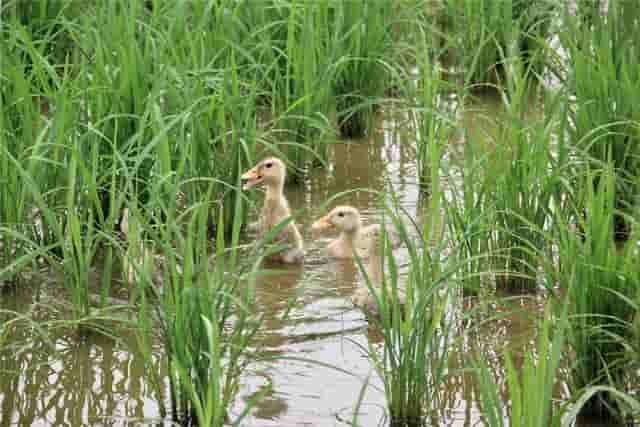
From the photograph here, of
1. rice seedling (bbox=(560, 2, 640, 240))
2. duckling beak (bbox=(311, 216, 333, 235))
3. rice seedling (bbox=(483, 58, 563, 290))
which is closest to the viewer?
Answer: rice seedling (bbox=(483, 58, 563, 290))

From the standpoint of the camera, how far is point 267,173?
7062 mm

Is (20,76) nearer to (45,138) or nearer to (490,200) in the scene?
(45,138)

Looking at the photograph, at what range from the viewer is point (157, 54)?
6.77m

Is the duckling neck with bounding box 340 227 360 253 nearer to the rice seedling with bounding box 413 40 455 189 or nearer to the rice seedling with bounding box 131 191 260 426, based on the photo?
the rice seedling with bounding box 413 40 455 189

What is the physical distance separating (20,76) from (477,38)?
3964mm

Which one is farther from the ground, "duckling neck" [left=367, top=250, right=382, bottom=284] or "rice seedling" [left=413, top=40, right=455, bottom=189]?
"rice seedling" [left=413, top=40, right=455, bottom=189]

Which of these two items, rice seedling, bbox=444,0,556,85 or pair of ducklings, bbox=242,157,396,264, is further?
rice seedling, bbox=444,0,556,85

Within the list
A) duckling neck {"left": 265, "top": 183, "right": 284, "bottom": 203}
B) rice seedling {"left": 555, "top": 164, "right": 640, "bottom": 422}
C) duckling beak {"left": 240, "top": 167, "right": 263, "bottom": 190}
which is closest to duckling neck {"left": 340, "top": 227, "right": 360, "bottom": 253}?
duckling neck {"left": 265, "top": 183, "right": 284, "bottom": 203}

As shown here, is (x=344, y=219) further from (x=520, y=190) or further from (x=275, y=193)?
(x=520, y=190)

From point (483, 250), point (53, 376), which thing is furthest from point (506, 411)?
point (53, 376)

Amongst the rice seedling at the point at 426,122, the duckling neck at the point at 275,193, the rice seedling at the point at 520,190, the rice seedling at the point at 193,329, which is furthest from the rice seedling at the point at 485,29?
the rice seedling at the point at 193,329

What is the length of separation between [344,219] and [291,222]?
0.90 feet

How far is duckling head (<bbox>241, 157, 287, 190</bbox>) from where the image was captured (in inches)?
278

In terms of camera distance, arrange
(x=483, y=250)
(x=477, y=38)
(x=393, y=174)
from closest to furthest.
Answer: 1. (x=483, y=250)
2. (x=393, y=174)
3. (x=477, y=38)
